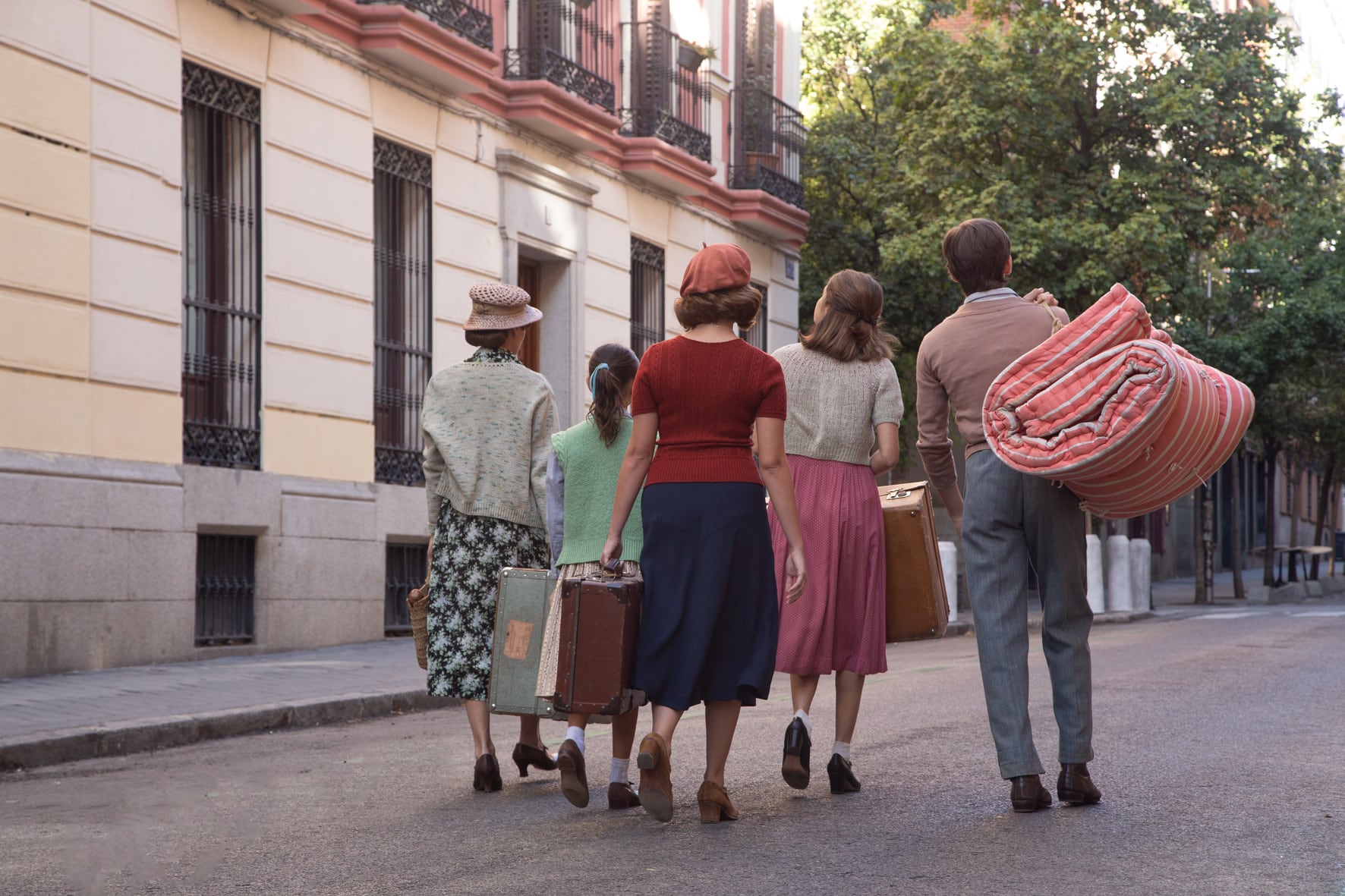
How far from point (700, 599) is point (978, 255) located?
5.01 ft

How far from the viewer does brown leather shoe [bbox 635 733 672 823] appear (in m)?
5.34

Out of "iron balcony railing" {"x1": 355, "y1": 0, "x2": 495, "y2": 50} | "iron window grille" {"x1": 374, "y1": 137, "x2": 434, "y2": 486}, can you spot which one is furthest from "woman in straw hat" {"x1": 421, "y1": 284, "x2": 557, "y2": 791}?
"iron balcony railing" {"x1": 355, "y1": 0, "x2": 495, "y2": 50}

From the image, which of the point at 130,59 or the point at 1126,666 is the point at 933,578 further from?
the point at 130,59

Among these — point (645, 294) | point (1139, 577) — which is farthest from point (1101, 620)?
point (645, 294)

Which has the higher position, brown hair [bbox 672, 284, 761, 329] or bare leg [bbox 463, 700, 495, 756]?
brown hair [bbox 672, 284, 761, 329]

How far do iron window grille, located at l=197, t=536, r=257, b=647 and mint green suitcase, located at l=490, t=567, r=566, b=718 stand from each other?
23.8 ft

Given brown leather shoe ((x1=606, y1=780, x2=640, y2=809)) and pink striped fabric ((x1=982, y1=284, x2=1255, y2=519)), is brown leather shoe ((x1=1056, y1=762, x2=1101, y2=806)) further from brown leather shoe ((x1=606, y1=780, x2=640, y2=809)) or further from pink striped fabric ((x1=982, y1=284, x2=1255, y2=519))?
brown leather shoe ((x1=606, y1=780, x2=640, y2=809))

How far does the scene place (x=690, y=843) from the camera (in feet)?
17.1

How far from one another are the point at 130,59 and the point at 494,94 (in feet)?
16.7

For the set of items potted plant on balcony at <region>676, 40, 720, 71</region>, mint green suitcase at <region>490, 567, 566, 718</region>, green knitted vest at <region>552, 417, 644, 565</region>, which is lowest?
mint green suitcase at <region>490, 567, 566, 718</region>

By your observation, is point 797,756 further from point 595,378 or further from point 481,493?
point 481,493

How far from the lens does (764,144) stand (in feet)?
77.8

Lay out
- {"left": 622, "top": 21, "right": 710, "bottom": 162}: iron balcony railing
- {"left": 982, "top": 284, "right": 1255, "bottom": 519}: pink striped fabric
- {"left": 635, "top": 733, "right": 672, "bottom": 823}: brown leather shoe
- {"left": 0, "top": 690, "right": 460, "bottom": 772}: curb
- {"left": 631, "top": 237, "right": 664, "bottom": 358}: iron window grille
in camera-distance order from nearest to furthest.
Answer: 1. {"left": 982, "top": 284, "right": 1255, "bottom": 519}: pink striped fabric
2. {"left": 635, "top": 733, "right": 672, "bottom": 823}: brown leather shoe
3. {"left": 0, "top": 690, "right": 460, "bottom": 772}: curb
4. {"left": 622, "top": 21, "right": 710, "bottom": 162}: iron balcony railing
5. {"left": 631, "top": 237, "right": 664, "bottom": 358}: iron window grille

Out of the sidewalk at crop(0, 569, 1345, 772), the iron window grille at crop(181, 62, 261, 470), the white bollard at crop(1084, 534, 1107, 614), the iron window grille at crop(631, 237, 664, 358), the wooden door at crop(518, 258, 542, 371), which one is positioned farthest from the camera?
the white bollard at crop(1084, 534, 1107, 614)
